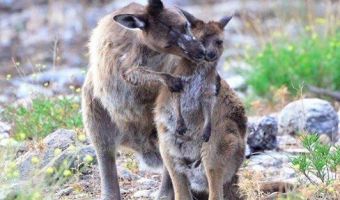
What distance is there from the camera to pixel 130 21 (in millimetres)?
7305

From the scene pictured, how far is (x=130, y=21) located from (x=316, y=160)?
1.70 metres

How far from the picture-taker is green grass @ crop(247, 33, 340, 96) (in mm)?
12602

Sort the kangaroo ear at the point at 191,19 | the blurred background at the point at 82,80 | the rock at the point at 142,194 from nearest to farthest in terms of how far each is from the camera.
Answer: the kangaroo ear at the point at 191,19, the blurred background at the point at 82,80, the rock at the point at 142,194

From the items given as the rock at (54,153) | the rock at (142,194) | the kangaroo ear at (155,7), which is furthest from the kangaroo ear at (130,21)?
the rock at (142,194)

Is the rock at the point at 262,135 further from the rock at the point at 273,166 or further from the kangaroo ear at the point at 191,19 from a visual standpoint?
the kangaroo ear at the point at 191,19

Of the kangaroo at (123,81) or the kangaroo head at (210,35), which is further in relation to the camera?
the kangaroo at (123,81)

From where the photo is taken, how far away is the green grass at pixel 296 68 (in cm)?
1260

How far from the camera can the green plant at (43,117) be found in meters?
9.37

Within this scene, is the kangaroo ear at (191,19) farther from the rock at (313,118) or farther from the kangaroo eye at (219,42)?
the rock at (313,118)

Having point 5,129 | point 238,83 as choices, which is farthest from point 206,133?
point 238,83

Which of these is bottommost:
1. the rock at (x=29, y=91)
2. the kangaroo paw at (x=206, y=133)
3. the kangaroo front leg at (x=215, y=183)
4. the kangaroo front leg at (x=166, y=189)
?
the kangaroo front leg at (x=215, y=183)

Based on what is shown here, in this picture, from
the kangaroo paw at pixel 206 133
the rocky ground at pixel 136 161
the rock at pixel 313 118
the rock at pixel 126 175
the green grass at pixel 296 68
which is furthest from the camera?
the green grass at pixel 296 68

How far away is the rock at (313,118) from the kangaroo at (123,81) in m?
2.50

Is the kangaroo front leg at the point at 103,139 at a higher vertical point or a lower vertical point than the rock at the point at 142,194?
higher
